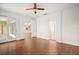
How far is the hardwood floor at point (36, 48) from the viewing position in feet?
7.63

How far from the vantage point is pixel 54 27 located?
253 centimetres

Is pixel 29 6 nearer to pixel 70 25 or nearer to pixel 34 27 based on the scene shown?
pixel 34 27

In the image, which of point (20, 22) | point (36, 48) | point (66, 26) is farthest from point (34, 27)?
point (66, 26)

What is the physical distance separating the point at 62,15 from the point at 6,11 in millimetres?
1090

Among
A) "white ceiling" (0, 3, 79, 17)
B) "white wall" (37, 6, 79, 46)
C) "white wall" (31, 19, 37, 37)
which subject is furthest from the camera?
"white wall" (31, 19, 37, 37)

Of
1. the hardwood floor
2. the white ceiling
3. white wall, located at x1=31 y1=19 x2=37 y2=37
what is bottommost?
the hardwood floor

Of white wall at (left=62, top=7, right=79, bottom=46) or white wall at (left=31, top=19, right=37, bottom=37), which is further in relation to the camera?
white wall at (left=31, top=19, right=37, bottom=37)

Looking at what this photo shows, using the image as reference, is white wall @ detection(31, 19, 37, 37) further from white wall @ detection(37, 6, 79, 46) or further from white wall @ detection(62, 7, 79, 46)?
white wall @ detection(62, 7, 79, 46)

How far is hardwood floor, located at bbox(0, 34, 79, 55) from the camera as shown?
2326 millimetres

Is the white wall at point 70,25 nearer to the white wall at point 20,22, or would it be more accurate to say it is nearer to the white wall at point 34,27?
the white wall at point 34,27

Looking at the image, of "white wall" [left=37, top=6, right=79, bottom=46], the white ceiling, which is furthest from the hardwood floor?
the white ceiling

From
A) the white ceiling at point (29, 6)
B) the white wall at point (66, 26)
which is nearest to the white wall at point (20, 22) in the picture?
the white ceiling at point (29, 6)
